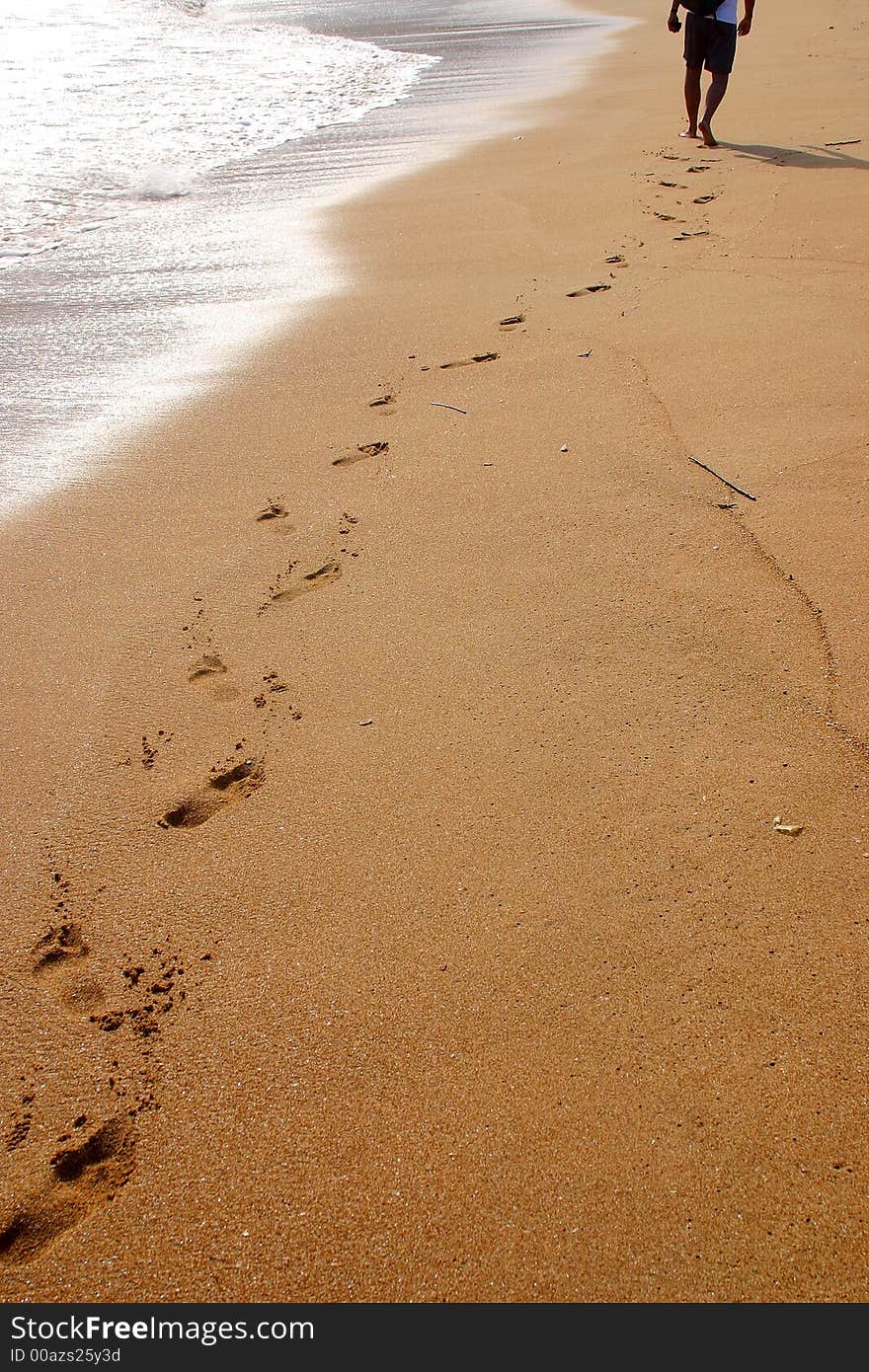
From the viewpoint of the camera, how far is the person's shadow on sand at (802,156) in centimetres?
527

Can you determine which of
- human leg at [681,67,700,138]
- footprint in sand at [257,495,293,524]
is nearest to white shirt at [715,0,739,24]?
human leg at [681,67,700,138]

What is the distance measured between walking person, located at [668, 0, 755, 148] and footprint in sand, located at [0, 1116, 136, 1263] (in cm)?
653

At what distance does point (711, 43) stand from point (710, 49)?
3 centimetres

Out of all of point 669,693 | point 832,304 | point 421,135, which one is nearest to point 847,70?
point 421,135

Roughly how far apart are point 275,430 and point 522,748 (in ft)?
6.18

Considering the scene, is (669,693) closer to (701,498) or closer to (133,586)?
(701,498)

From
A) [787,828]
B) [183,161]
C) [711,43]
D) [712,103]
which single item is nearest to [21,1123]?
[787,828]

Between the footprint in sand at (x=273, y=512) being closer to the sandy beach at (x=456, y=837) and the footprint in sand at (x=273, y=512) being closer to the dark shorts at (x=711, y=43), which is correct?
the sandy beach at (x=456, y=837)

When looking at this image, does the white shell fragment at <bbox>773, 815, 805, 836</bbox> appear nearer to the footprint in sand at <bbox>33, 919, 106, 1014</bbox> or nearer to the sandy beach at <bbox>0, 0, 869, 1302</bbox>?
the sandy beach at <bbox>0, 0, 869, 1302</bbox>

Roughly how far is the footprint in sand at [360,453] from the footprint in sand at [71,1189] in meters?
2.19

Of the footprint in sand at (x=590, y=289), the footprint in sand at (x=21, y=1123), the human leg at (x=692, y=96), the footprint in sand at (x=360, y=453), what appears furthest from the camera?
the human leg at (x=692, y=96)

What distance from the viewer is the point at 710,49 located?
6121 mm

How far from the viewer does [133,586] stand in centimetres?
265

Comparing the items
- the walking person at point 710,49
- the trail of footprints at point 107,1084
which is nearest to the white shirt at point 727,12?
the walking person at point 710,49
